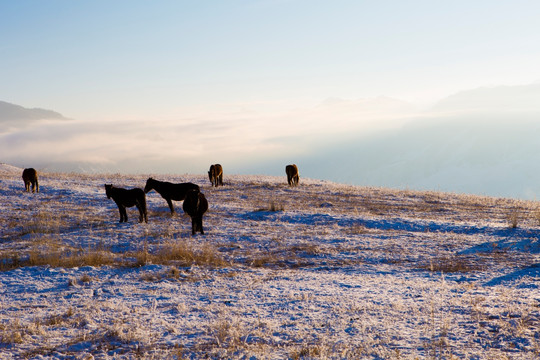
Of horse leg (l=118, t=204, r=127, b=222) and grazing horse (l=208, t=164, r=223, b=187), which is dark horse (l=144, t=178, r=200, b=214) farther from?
grazing horse (l=208, t=164, r=223, b=187)

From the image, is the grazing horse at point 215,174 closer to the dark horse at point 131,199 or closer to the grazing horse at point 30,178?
the grazing horse at point 30,178

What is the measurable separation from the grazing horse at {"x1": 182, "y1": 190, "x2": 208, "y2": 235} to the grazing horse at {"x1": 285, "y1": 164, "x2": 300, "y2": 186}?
14990mm

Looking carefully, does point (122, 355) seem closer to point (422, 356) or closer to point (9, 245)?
point (422, 356)

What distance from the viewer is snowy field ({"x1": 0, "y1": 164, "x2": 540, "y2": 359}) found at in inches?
198

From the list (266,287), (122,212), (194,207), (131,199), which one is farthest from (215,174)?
(266,287)

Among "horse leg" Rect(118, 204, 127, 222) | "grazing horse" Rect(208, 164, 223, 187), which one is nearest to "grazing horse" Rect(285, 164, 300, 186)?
"grazing horse" Rect(208, 164, 223, 187)

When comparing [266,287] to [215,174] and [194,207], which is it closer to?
[194,207]

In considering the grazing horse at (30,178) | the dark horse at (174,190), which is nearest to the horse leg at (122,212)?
the dark horse at (174,190)

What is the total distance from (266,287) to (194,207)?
4.96 m

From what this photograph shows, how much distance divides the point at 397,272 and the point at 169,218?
8485mm

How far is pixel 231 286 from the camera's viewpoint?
7.43 meters

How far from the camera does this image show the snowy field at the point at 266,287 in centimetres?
503

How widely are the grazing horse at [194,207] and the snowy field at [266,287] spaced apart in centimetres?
50

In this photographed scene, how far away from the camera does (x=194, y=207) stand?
11.7 metres
